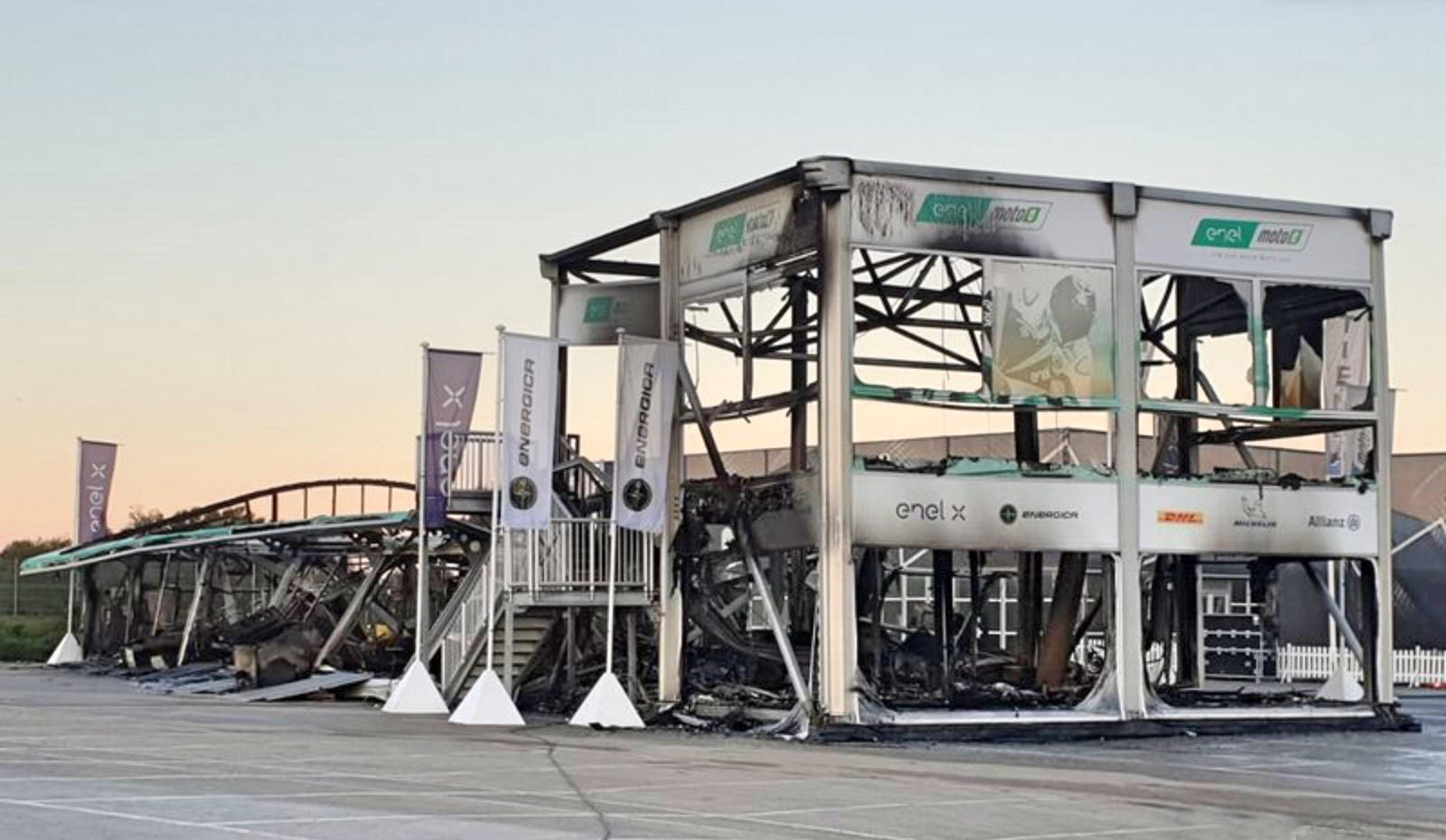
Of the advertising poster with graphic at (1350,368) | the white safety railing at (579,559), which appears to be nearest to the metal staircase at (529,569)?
the white safety railing at (579,559)

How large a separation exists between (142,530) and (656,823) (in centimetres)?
3821

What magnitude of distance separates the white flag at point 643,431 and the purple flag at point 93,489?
30.5m

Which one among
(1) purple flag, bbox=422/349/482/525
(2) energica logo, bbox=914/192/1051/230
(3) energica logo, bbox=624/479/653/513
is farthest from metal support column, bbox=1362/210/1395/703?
(1) purple flag, bbox=422/349/482/525

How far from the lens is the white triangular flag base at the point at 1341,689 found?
103 feet

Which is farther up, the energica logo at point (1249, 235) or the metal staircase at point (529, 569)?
the energica logo at point (1249, 235)

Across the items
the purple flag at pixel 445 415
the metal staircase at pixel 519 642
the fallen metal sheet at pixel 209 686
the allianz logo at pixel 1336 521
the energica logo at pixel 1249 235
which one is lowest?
the fallen metal sheet at pixel 209 686

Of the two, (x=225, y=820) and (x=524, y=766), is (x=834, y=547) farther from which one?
(x=225, y=820)

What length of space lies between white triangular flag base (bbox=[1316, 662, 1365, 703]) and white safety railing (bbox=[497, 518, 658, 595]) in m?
10.9

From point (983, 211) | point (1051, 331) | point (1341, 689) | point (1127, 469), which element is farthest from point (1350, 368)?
point (983, 211)

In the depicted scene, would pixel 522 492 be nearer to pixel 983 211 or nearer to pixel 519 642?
pixel 519 642

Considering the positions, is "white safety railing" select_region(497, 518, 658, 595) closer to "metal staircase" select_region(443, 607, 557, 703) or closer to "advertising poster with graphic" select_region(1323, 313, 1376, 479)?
"metal staircase" select_region(443, 607, 557, 703)

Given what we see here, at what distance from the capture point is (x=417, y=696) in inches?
1193

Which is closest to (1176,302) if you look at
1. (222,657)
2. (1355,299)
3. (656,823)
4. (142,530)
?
(1355,299)

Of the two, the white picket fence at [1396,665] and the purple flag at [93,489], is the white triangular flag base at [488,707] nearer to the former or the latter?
the white picket fence at [1396,665]
